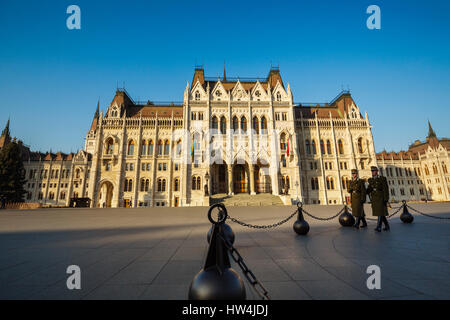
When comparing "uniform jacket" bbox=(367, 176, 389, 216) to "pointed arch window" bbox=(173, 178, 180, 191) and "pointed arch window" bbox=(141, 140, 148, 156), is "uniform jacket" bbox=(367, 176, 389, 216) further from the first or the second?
"pointed arch window" bbox=(141, 140, 148, 156)

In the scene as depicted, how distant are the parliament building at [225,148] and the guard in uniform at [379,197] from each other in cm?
1971

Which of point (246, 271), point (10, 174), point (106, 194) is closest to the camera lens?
point (246, 271)

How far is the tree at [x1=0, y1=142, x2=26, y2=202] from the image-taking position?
2952 cm

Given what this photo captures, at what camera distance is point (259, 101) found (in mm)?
33750

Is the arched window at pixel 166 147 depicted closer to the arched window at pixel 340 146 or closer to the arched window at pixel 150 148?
the arched window at pixel 150 148

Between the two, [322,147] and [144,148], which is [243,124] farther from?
Result: [144,148]

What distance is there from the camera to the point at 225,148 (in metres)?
31.2

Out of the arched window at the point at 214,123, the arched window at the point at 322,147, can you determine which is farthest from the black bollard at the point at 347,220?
the arched window at the point at 322,147

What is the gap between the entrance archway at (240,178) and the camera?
106 ft

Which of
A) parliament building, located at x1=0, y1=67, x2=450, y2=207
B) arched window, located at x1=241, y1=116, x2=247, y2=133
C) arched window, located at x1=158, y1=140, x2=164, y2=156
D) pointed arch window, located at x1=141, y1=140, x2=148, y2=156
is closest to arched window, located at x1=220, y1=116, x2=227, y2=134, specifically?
parliament building, located at x1=0, y1=67, x2=450, y2=207

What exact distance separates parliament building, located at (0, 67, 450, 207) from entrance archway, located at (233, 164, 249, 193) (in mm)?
169

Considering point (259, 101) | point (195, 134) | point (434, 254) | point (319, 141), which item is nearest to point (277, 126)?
point (259, 101)

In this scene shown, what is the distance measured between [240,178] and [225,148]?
5839 mm

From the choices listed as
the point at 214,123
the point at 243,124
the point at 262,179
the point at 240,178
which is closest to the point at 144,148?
the point at 214,123
